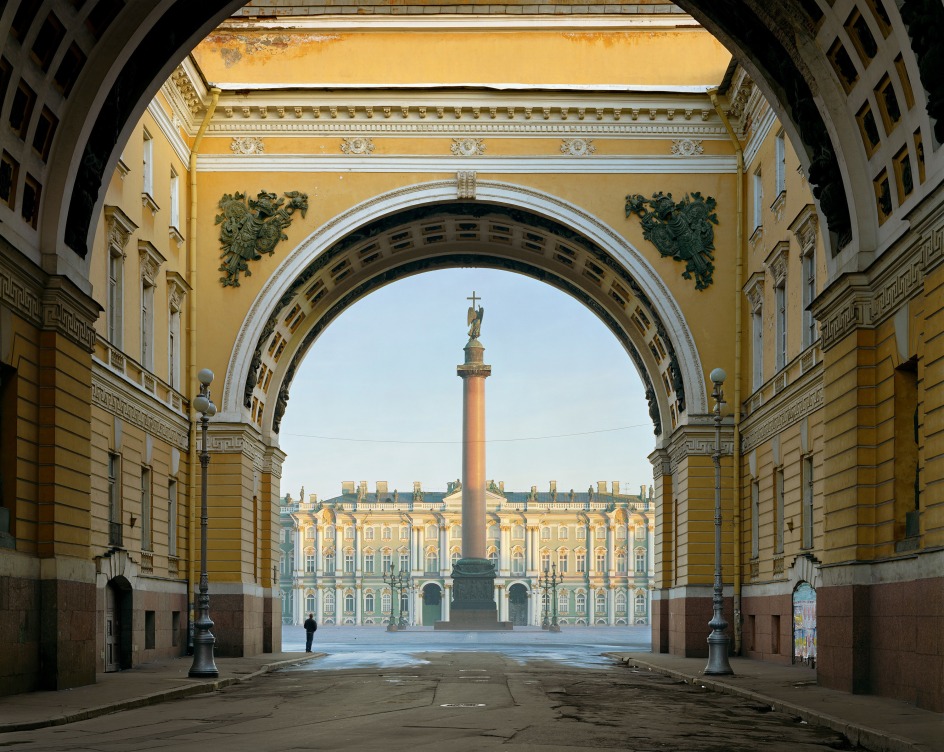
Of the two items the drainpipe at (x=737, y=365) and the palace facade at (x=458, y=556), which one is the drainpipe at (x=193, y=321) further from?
the palace facade at (x=458, y=556)

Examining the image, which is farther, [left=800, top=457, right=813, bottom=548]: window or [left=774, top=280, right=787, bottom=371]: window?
[left=774, top=280, right=787, bottom=371]: window

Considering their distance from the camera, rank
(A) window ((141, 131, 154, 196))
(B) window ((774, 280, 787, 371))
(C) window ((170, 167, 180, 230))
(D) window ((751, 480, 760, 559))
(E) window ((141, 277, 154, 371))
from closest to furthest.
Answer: (B) window ((774, 280, 787, 371)) < (E) window ((141, 277, 154, 371)) < (A) window ((141, 131, 154, 196)) < (D) window ((751, 480, 760, 559)) < (C) window ((170, 167, 180, 230))

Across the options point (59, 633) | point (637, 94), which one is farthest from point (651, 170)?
point (59, 633)

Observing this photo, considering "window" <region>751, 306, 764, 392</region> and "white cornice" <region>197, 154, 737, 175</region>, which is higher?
"white cornice" <region>197, 154, 737, 175</region>

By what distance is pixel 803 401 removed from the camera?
33938 mm

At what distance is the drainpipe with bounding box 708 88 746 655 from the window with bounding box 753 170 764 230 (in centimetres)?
79

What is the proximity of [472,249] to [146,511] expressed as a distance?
15666 millimetres

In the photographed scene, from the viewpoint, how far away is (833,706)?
20.6 meters

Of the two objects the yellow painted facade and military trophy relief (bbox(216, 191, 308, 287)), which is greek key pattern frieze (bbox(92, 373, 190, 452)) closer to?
the yellow painted facade

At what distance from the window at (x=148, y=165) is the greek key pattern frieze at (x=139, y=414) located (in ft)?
19.6

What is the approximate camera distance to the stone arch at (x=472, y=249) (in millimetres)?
43259

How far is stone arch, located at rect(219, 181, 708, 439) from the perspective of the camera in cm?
4326

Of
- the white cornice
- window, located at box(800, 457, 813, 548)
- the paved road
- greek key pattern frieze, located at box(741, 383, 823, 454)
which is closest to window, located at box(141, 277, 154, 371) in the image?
the white cornice

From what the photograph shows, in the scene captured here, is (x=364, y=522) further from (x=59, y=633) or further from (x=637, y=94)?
(x=59, y=633)
